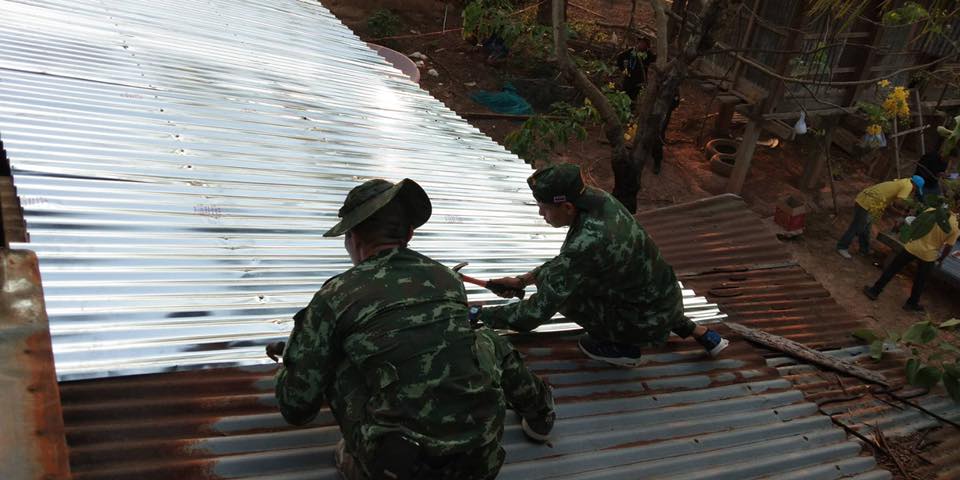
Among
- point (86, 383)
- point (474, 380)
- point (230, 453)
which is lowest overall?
point (230, 453)

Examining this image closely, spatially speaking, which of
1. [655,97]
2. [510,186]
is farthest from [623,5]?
[510,186]

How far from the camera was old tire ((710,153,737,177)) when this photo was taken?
43.9 ft

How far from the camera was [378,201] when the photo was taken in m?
2.37

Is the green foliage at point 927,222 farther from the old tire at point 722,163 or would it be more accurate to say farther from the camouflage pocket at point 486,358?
the old tire at point 722,163

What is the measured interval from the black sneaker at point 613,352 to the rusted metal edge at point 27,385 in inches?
101

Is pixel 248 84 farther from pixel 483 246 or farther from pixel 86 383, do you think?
pixel 86 383

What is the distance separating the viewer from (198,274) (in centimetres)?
302

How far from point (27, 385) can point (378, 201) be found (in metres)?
1.16

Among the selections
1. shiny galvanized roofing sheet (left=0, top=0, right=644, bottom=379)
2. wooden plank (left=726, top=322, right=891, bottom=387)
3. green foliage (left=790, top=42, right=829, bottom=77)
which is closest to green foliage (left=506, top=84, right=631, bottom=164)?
shiny galvanized roofing sheet (left=0, top=0, right=644, bottom=379)

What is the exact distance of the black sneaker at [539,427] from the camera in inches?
113

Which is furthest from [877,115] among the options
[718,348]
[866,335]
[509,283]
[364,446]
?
[364,446]

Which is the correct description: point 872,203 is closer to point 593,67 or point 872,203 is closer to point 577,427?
point 593,67

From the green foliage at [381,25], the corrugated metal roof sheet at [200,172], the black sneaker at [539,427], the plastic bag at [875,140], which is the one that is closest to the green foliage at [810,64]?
the plastic bag at [875,140]

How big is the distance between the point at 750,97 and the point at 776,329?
26.5 ft
